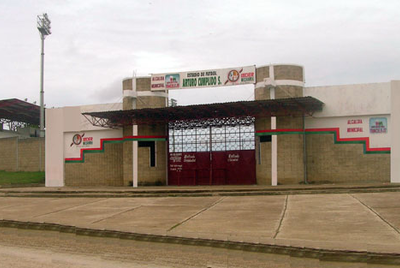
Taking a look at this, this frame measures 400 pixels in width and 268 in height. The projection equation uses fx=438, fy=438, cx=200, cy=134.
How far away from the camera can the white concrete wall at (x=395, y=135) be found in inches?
845

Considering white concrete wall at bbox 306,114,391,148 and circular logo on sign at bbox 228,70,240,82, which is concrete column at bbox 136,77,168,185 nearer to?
circular logo on sign at bbox 228,70,240,82

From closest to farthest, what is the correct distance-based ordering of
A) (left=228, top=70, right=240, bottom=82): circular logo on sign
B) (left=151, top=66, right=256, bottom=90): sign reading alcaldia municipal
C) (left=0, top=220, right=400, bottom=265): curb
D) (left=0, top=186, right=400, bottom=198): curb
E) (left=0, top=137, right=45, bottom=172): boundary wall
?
(left=0, top=220, right=400, bottom=265): curb
(left=0, top=186, right=400, bottom=198): curb
(left=151, top=66, right=256, bottom=90): sign reading alcaldia municipal
(left=228, top=70, right=240, bottom=82): circular logo on sign
(left=0, top=137, right=45, bottom=172): boundary wall

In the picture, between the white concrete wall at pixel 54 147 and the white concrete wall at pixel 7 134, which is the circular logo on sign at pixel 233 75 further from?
the white concrete wall at pixel 7 134

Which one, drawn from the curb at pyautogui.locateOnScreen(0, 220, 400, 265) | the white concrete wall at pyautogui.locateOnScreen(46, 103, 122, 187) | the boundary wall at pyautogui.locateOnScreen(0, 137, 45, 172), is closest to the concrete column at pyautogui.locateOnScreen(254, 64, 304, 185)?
the white concrete wall at pyautogui.locateOnScreen(46, 103, 122, 187)

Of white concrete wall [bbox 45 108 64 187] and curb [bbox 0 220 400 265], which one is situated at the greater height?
white concrete wall [bbox 45 108 64 187]

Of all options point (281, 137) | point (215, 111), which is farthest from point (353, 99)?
point (215, 111)

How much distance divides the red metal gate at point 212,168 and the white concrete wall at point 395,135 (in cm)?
710

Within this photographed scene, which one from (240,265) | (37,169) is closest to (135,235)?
(240,265)

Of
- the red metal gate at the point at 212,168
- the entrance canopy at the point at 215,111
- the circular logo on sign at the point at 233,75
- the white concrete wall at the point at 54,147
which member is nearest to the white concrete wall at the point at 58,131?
the white concrete wall at the point at 54,147

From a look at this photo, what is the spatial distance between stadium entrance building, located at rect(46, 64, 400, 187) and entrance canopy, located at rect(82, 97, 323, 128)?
0.18 ft

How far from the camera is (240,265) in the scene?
7.77 meters

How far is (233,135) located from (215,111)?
2.35 m

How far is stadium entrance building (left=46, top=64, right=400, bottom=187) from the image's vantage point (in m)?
22.1

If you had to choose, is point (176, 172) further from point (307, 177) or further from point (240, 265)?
point (240, 265)
